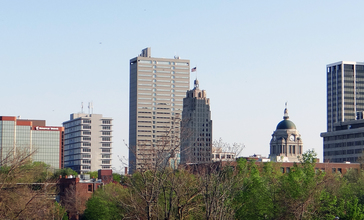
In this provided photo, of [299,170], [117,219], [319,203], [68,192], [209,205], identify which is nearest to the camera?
[209,205]

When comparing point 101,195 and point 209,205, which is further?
point 101,195

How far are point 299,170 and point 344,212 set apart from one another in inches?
294

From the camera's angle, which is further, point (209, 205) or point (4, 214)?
point (209, 205)

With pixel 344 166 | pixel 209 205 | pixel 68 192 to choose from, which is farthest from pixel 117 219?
pixel 344 166

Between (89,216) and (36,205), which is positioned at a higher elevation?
(36,205)

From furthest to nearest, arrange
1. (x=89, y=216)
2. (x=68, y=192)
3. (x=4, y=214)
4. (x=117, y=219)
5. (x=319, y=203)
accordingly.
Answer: (x=68, y=192) < (x=89, y=216) < (x=117, y=219) < (x=319, y=203) < (x=4, y=214)

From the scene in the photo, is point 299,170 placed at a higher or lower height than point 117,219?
higher

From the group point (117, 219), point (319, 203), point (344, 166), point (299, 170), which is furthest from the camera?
point (344, 166)

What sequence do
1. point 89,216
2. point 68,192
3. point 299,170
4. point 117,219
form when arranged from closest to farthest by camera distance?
1. point 299,170
2. point 117,219
3. point 89,216
4. point 68,192

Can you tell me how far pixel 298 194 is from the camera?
73625 mm

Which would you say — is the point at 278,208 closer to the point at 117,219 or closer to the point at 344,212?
the point at 344,212

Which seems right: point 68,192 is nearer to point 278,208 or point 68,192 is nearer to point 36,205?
point 278,208

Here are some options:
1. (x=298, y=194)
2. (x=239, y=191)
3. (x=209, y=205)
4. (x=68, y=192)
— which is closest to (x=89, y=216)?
(x=68, y=192)

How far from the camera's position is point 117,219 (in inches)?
3743
